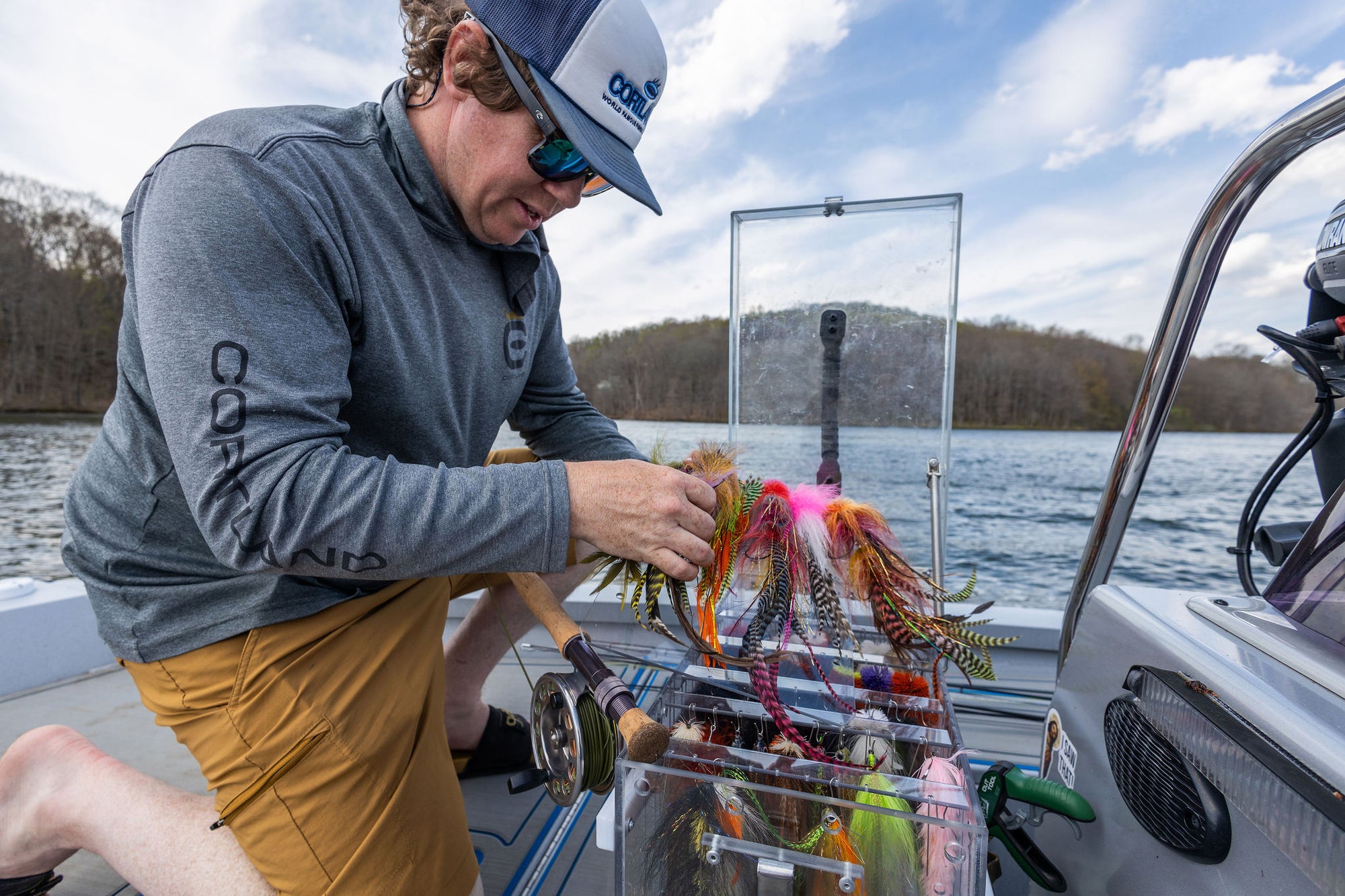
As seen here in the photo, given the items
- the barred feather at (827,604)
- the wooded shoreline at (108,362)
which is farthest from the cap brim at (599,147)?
the wooded shoreline at (108,362)

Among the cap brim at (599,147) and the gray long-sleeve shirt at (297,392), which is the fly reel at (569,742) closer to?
the gray long-sleeve shirt at (297,392)

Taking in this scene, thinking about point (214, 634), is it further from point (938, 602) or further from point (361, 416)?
point (938, 602)

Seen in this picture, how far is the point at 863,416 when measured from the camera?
6.73 feet

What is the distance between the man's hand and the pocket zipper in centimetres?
52

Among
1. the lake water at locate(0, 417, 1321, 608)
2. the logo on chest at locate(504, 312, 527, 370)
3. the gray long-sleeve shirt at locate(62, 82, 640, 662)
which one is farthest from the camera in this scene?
the lake water at locate(0, 417, 1321, 608)

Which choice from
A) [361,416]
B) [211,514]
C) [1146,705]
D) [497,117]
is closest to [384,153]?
[497,117]

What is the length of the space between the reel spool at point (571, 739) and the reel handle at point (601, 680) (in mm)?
48

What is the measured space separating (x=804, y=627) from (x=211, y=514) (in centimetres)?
78

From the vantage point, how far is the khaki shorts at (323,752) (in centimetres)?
95

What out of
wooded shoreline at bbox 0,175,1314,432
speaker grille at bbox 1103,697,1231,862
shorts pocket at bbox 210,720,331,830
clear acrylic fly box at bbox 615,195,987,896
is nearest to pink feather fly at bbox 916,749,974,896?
clear acrylic fly box at bbox 615,195,987,896

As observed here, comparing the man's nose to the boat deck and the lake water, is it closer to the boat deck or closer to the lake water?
the lake water

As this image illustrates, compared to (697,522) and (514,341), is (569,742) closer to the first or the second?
(697,522)

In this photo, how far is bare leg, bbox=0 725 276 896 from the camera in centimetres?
96

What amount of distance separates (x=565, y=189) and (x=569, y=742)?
0.83 meters
